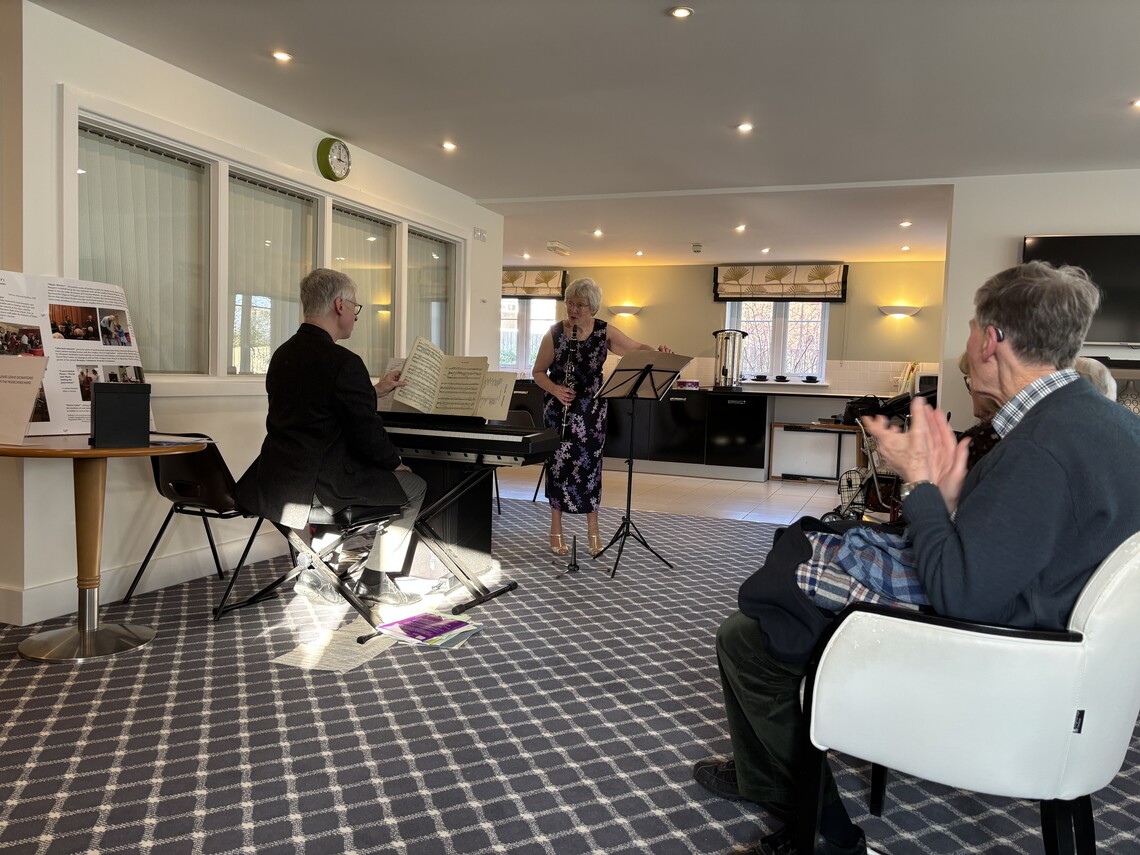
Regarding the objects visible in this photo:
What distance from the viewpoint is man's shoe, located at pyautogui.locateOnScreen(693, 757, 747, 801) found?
205 cm

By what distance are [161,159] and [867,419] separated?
3803mm

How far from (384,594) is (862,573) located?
2613mm

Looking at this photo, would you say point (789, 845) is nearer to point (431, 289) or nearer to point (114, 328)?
point (114, 328)

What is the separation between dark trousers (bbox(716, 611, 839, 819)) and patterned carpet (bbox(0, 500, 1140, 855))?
0.19 meters

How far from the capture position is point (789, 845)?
5.73 ft

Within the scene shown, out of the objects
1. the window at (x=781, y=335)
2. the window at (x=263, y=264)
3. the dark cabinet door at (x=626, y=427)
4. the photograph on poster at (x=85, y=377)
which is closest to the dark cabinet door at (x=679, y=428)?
the dark cabinet door at (x=626, y=427)

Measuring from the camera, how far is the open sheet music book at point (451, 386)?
3.43 m

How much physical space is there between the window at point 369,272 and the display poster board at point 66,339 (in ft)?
6.38

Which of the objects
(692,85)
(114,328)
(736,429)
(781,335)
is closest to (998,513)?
(692,85)

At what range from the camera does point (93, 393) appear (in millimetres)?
2750

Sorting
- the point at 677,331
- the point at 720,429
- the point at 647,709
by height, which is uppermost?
the point at 677,331

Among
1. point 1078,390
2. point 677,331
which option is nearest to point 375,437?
point 1078,390

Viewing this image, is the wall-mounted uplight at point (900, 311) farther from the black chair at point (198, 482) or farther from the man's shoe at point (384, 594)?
the black chair at point (198, 482)

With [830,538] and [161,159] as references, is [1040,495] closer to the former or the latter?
[830,538]
